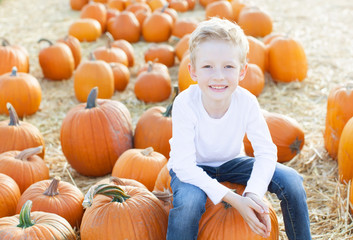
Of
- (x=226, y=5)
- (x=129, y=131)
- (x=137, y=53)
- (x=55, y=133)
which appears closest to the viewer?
(x=129, y=131)

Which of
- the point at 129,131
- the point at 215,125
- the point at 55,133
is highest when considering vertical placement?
the point at 215,125

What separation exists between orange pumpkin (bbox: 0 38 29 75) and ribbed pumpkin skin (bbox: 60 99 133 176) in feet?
7.10

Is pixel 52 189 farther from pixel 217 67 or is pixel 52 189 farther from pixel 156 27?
pixel 156 27

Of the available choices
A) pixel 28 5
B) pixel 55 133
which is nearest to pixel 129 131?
pixel 55 133

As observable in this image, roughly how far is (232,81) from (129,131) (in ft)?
5.66

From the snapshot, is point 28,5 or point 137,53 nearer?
point 137,53

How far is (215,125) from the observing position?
2.56 metres

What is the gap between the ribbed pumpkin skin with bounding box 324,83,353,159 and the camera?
12.3 feet

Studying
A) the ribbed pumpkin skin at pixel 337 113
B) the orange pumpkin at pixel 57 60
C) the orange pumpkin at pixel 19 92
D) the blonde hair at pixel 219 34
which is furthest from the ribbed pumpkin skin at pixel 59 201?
the orange pumpkin at pixel 57 60

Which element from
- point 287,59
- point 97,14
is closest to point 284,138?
point 287,59

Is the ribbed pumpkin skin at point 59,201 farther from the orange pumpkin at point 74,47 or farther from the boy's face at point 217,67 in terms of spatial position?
the orange pumpkin at point 74,47

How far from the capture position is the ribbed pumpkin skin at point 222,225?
2406 mm

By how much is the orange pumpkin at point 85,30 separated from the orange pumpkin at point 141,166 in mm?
4718

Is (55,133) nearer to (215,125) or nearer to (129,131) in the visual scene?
(129,131)
